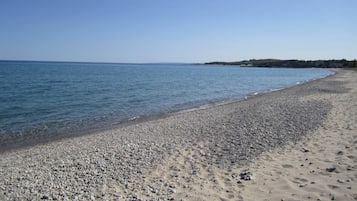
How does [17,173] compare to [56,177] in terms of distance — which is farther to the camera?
[17,173]

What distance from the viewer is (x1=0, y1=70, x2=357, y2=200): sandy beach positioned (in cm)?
609

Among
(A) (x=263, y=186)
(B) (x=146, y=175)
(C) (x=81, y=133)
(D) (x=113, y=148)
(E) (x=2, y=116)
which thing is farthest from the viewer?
(E) (x=2, y=116)

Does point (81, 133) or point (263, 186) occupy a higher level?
point (263, 186)

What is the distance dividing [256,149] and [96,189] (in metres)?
5.53

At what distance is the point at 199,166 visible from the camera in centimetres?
789

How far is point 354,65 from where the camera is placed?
10944 centimetres

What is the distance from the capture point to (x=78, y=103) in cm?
2427

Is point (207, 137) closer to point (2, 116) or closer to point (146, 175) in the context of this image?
point (146, 175)

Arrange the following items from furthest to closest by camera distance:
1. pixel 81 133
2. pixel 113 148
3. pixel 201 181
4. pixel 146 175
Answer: pixel 81 133
pixel 113 148
pixel 146 175
pixel 201 181

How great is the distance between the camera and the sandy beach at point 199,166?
6090 millimetres

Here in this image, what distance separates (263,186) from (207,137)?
5093 mm

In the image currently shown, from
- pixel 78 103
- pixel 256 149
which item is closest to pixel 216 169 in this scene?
pixel 256 149

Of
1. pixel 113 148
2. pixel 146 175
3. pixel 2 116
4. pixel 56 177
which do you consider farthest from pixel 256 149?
pixel 2 116

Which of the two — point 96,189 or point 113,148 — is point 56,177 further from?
point 113,148
